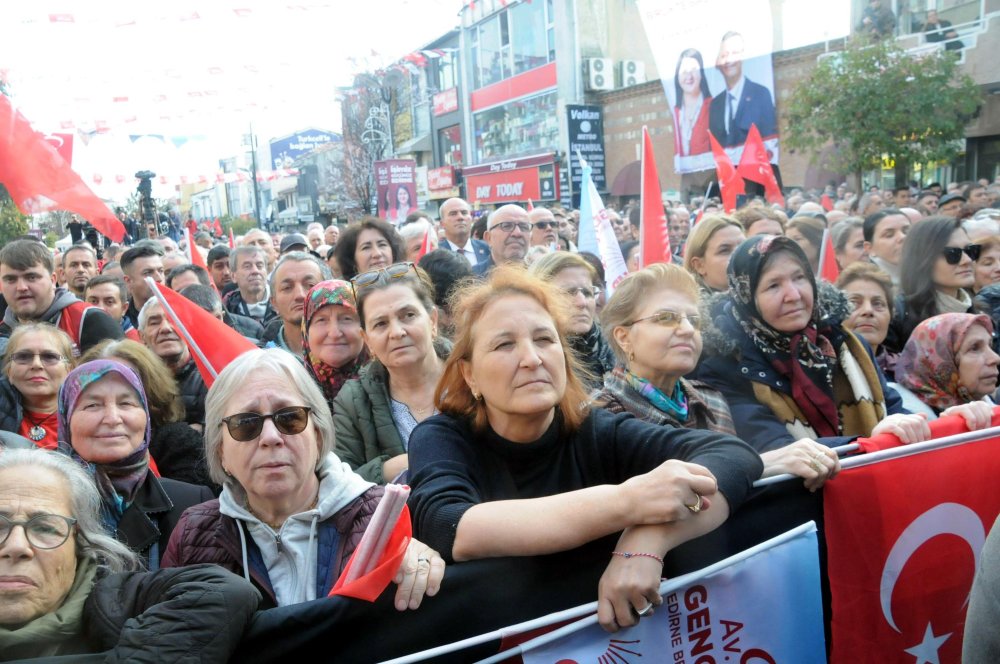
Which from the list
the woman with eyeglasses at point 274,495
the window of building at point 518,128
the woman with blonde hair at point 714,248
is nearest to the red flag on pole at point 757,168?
the woman with blonde hair at point 714,248

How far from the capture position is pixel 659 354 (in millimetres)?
2840

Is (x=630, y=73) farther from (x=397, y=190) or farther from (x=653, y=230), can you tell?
(x=653, y=230)

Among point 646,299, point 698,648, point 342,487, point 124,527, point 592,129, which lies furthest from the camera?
point 592,129

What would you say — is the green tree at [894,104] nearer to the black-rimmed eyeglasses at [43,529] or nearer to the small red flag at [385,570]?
the small red flag at [385,570]

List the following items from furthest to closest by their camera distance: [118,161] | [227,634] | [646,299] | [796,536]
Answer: [118,161] → [646,299] → [796,536] → [227,634]

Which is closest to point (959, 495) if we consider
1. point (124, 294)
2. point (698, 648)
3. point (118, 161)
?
point (698, 648)

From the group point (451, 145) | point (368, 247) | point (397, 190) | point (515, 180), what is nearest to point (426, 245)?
point (368, 247)

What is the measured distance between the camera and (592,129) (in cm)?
3134

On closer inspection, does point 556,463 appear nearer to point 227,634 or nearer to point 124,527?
point 227,634

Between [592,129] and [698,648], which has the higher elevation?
[592,129]

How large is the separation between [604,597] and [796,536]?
65 cm

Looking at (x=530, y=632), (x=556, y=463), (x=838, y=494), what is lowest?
(x=530, y=632)

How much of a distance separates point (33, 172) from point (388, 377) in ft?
14.8

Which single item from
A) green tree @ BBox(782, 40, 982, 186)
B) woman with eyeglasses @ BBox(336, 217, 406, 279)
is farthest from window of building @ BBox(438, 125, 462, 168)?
woman with eyeglasses @ BBox(336, 217, 406, 279)
